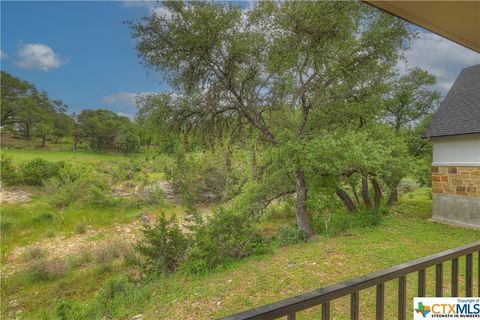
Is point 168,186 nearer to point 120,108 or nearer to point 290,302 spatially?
point 120,108

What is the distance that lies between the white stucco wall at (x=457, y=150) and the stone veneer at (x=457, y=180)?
0.12m

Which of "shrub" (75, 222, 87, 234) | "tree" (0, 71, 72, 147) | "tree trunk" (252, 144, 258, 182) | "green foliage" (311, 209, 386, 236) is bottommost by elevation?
"shrub" (75, 222, 87, 234)

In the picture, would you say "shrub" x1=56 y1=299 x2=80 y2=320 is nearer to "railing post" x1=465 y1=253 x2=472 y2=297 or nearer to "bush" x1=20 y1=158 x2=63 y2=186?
"railing post" x1=465 y1=253 x2=472 y2=297

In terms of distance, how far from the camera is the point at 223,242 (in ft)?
13.0

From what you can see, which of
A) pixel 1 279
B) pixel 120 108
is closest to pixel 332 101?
pixel 120 108

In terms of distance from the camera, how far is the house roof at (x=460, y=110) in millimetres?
5106

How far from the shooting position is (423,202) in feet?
24.1

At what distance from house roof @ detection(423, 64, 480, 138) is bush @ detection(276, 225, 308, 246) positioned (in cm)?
356

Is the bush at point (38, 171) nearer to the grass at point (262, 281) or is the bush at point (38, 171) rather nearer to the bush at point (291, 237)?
the grass at point (262, 281)

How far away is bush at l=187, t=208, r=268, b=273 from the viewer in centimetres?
377

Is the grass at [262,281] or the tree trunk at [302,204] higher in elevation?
the tree trunk at [302,204]

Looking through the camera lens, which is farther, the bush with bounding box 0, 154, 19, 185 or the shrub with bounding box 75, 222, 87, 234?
the bush with bounding box 0, 154, 19, 185

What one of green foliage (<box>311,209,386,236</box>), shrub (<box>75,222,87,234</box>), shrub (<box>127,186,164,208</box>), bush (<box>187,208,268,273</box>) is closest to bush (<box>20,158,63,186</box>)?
shrub (<box>75,222,87,234</box>)

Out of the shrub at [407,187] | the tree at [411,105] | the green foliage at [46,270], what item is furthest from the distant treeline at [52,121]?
the shrub at [407,187]
